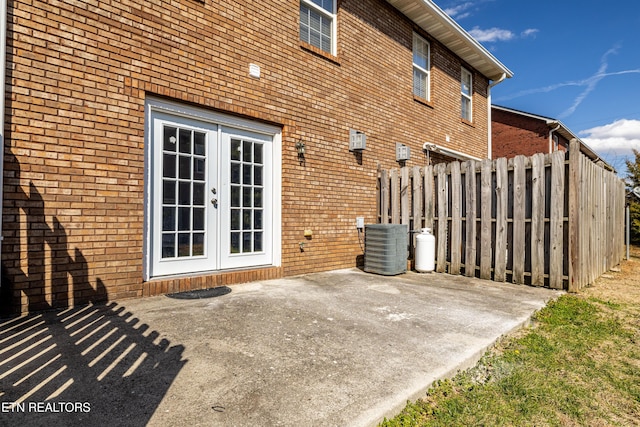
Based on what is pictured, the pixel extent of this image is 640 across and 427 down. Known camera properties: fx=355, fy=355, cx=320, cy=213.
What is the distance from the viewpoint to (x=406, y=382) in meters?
2.21

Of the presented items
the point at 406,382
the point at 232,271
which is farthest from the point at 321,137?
the point at 406,382

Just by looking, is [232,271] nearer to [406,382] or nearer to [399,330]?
[399,330]

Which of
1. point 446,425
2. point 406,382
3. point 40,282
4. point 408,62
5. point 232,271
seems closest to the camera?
point 446,425

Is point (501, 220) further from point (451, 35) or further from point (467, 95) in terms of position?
point (467, 95)

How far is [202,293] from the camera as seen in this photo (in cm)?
441

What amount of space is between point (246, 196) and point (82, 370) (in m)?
3.33

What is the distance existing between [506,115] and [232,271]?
17.3m

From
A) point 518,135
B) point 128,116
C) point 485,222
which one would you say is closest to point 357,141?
point 485,222

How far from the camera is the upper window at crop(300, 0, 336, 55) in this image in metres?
6.23

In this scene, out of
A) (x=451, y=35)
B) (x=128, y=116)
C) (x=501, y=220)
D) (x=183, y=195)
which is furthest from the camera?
(x=451, y=35)

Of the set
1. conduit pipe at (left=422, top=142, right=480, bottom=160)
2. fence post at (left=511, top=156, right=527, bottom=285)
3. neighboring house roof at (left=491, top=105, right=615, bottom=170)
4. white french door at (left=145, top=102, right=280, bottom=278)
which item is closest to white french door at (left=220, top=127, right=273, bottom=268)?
white french door at (left=145, top=102, right=280, bottom=278)

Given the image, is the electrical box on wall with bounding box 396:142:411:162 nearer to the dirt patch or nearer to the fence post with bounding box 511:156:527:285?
the fence post with bounding box 511:156:527:285

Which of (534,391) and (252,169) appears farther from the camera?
(252,169)

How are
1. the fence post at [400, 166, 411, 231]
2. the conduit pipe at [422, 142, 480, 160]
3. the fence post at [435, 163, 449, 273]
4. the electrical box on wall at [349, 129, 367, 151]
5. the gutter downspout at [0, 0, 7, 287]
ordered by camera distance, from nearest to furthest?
the gutter downspout at [0, 0, 7, 287], the fence post at [435, 163, 449, 273], the electrical box on wall at [349, 129, 367, 151], the fence post at [400, 166, 411, 231], the conduit pipe at [422, 142, 480, 160]
